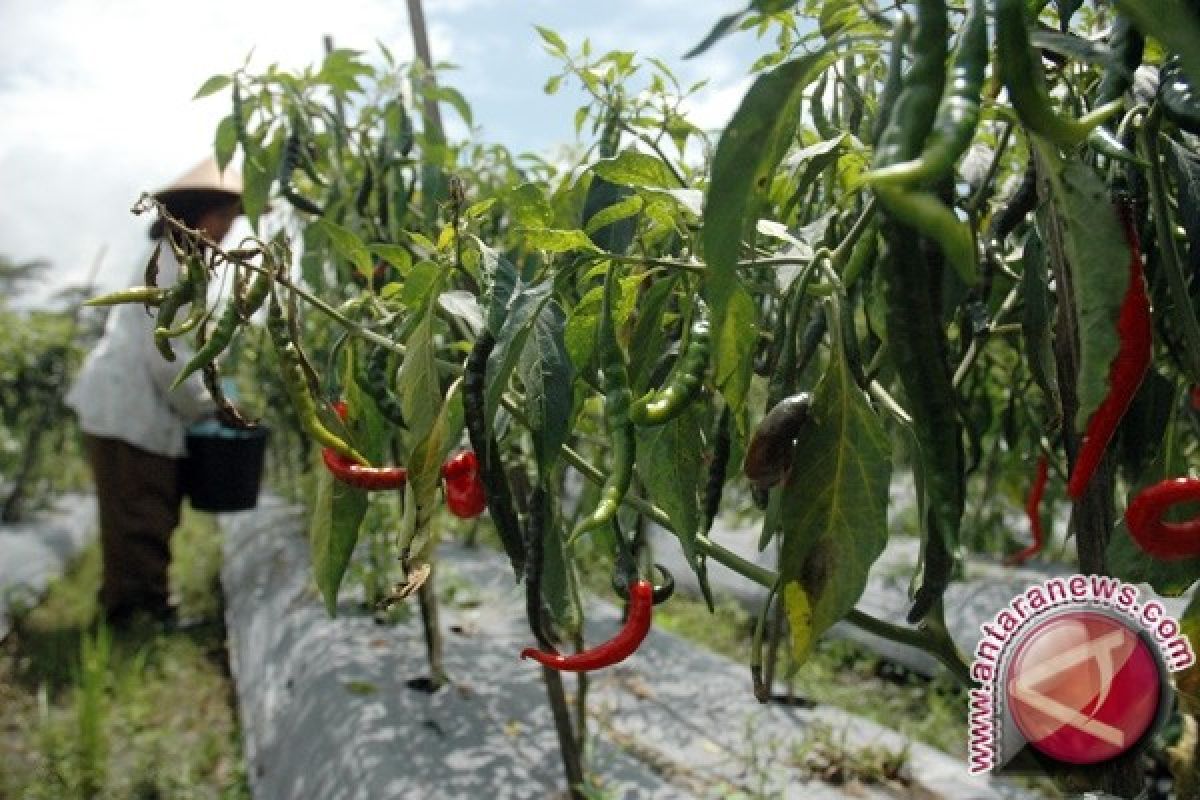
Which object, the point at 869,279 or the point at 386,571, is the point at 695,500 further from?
the point at 386,571

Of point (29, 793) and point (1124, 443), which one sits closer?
point (1124, 443)

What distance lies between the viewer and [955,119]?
0.37 metres

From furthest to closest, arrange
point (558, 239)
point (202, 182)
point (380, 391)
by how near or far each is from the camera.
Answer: point (202, 182) < point (380, 391) < point (558, 239)

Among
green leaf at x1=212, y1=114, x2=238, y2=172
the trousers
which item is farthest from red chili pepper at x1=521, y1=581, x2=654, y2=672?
the trousers

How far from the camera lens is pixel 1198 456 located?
192cm

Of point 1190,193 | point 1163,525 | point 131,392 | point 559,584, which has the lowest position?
point 131,392

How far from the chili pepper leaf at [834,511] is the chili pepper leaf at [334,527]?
0.47 meters

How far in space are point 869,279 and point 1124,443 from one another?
0.87ft

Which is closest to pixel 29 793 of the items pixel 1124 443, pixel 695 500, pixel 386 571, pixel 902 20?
pixel 386 571

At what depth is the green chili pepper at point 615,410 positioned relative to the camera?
66cm

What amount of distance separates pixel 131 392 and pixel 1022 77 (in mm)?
3853

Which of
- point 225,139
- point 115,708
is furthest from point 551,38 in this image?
point 115,708

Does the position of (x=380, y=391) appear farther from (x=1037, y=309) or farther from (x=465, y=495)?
(x=1037, y=309)

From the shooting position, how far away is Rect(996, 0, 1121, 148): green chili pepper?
398 millimetres
